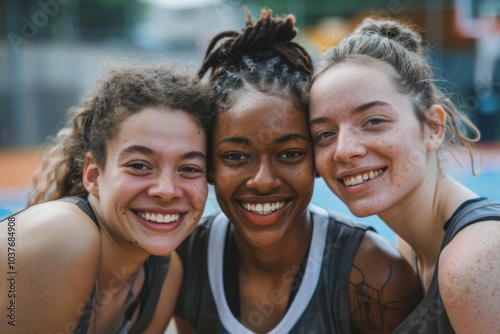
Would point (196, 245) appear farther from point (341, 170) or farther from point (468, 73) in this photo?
point (468, 73)

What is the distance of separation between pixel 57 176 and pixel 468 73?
13253 millimetres

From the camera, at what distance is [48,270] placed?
84.9 inches

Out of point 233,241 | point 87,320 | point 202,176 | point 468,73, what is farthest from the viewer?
point 468,73

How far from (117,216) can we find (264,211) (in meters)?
0.68

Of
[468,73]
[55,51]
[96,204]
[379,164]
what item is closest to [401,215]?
[379,164]

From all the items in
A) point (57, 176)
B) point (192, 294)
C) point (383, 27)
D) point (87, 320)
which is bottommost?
point (192, 294)

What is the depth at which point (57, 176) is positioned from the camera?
2.95m

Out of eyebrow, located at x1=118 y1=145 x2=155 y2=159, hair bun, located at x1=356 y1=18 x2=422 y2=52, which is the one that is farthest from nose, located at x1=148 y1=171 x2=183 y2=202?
hair bun, located at x1=356 y1=18 x2=422 y2=52

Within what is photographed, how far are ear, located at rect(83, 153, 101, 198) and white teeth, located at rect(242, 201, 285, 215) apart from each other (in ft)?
2.27

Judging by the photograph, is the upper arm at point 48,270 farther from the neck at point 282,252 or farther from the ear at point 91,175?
the neck at point 282,252

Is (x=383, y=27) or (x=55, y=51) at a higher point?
(x=383, y=27)

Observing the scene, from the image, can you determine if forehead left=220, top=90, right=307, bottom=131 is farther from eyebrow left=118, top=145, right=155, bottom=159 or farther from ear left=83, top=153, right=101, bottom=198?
ear left=83, top=153, right=101, bottom=198

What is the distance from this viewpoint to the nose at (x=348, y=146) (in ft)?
7.91

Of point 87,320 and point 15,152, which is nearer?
point 87,320
